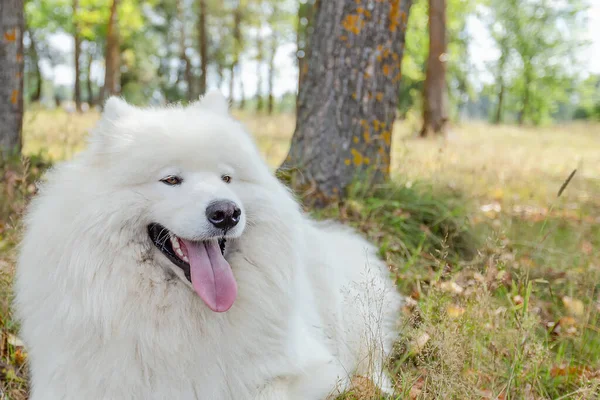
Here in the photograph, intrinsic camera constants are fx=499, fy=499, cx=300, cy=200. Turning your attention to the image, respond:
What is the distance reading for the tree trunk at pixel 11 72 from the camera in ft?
16.8

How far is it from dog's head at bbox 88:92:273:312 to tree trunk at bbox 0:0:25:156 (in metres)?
3.64

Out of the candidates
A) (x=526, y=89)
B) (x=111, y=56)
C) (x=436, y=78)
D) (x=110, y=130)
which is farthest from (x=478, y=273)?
(x=526, y=89)

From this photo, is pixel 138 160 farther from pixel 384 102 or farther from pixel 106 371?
pixel 384 102

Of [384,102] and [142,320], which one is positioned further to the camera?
[384,102]

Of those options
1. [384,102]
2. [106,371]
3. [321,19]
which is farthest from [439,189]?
[106,371]

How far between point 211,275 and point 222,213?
0.30m

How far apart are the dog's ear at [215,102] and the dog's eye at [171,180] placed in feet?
1.75

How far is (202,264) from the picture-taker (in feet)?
7.10

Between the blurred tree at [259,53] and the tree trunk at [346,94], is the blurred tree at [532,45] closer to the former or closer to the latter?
the blurred tree at [259,53]

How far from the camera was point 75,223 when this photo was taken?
2.05 m

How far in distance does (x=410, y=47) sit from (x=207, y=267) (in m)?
26.8

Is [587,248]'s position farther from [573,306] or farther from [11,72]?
[11,72]

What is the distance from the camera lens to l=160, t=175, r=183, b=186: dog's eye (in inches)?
86.3

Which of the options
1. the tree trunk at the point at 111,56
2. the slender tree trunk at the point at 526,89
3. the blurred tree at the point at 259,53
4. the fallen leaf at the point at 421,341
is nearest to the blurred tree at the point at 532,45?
the slender tree trunk at the point at 526,89
